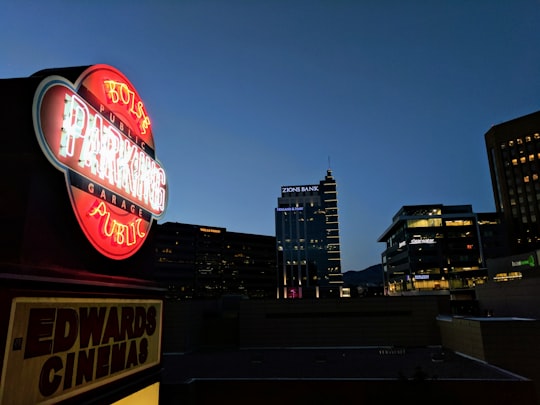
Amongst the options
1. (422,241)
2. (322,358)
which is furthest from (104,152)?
(422,241)

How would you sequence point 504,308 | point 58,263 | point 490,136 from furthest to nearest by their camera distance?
point 490,136, point 504,308, point 58,263

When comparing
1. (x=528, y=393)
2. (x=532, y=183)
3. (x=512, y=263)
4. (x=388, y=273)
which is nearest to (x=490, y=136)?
(x=532, y=183)

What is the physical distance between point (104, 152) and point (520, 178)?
171765 millimetres

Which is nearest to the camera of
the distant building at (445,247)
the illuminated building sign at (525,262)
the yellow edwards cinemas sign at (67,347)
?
the yellow edwards cinemas sign at (67,347)

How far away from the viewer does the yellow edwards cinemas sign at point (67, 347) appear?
658 cm

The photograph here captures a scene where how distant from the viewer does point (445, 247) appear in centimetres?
12912

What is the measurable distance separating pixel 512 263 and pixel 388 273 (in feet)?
293

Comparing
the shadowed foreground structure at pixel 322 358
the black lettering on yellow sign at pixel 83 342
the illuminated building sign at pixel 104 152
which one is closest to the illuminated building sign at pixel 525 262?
the shadowed foreground structure at pixel 322 358

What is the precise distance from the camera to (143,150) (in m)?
12.5

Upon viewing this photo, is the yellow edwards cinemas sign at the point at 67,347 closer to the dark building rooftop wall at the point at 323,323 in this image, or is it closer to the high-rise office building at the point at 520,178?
the dark building rooftop wall at the point at 323,323

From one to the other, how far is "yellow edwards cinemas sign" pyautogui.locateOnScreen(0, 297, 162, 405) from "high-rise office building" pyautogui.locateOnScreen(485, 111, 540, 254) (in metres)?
164

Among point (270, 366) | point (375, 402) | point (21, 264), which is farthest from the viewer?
point (270, 366)

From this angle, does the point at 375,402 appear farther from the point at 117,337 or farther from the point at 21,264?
the point at 21,264

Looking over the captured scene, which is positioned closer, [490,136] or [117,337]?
[117,337]
